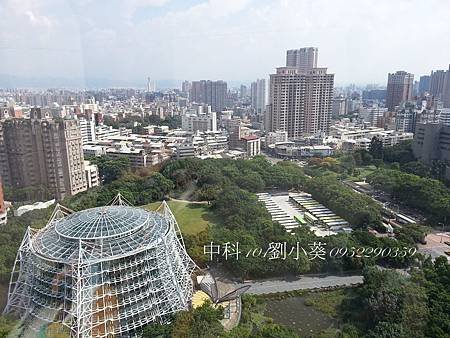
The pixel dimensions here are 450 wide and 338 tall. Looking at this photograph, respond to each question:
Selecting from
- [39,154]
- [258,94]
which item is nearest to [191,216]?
[39,154]

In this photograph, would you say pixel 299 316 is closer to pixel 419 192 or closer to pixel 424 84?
pixel 419 192

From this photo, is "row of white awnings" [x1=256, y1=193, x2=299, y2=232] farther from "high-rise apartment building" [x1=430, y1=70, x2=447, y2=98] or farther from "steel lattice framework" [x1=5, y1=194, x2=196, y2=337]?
"high-rise apartment building" [x1=430, y1=70, x2=447, y2=98]

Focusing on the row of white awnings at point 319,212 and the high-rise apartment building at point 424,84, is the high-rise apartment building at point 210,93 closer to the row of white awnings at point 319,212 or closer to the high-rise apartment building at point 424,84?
the high-rise apartment building at point 424,84

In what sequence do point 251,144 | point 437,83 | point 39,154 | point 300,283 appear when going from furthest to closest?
1. point 437,83
2. point 251,144
3. point 39,154
4. point 300,283

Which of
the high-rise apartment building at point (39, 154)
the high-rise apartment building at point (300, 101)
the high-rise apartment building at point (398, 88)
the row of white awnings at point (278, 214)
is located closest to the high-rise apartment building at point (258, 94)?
the high-rise apartment building at point (398, 88)

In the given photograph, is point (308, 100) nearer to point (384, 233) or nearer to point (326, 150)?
point (326, 150)

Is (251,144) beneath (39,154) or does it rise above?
beneath

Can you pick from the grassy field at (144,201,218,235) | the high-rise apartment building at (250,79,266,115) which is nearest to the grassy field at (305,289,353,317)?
the grassy field at (144,201,218,235)
